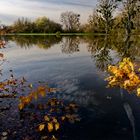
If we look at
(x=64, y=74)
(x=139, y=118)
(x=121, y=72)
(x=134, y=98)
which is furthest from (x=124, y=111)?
(x=64, y=74)

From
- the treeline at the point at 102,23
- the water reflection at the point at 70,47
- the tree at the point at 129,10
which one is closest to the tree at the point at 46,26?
the treeline at the point at 102,23

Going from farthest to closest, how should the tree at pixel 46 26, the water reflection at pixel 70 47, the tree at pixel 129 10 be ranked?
the tree at pixel 46 26 → the tree at pixel 129 10 → the water reflection at pixel 70 47

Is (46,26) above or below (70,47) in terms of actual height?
below

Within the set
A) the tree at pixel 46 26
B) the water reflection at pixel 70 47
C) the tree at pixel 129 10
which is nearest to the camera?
the water reflection at pixel 70 47

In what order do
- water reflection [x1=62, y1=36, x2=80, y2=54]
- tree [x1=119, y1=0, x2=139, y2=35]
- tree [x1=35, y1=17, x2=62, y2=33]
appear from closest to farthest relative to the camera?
water reflection [x1=62, y1=36, x2=80, y2=54] → tree [x1=119, y1=0, x2=139, y2=35] → tree [x1=35, y1=17, x2=62, y2=33]

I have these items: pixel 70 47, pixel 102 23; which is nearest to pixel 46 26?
pixel 102 23

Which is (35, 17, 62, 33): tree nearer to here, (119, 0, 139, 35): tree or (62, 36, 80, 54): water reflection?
(119, 0, 139, 35): tree

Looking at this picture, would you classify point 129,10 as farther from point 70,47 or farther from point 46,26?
point 46,26

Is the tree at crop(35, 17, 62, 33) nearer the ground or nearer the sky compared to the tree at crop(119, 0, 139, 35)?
nearer the ground

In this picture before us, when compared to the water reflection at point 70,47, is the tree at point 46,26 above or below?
below

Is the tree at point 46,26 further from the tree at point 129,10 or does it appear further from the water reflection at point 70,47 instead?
the water reflection at point 70,47

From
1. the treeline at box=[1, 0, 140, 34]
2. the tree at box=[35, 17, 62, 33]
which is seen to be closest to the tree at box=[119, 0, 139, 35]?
the treeline at box=[1, 0, 140, 34]

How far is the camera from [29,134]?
931 cm

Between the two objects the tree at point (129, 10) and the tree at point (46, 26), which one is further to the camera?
the tree at point (46, 26)
